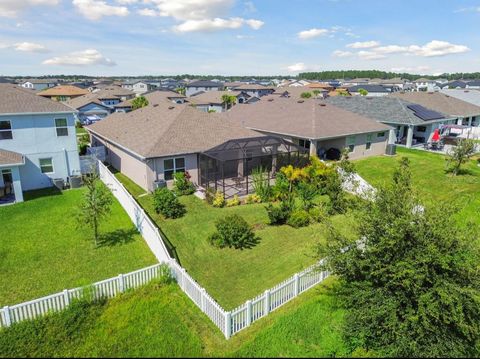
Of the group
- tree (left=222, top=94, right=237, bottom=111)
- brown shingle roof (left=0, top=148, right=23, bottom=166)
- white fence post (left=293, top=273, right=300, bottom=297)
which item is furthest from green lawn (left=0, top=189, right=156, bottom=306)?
tree (left=222, top=94, right=237, bottom=111)

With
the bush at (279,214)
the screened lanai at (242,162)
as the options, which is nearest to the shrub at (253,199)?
the screened lanai at (242,162)

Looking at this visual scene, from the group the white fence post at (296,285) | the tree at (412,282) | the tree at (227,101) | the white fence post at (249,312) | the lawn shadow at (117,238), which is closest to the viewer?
the tree at (412,282)

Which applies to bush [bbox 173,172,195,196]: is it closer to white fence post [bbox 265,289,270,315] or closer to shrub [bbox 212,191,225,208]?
shrub [bbox 212,191,225,208]

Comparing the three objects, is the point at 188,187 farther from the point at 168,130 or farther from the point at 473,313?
the point at 473,313

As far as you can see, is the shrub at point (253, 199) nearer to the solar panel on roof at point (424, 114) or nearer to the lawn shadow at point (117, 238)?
the lawn shadow at point (117, 238)

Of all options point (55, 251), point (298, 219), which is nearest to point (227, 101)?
point (298, 219)

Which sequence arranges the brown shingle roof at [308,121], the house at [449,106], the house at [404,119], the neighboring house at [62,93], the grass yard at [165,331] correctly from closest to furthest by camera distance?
the grass yard at [165,331], the brown shingle roof at [308,121], the house at [404,119], the house at [449,106], the neighboring house at [62,93]
